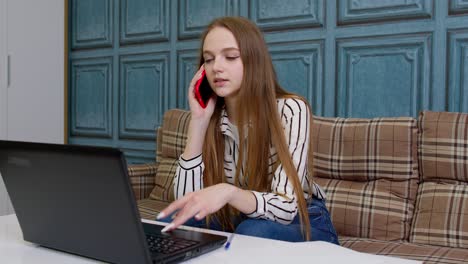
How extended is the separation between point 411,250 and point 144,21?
2.11 meters

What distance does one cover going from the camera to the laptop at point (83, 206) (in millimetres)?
764

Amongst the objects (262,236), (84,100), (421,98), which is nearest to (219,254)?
(262,236)

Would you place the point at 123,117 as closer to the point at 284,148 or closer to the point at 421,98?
the point at 421,98

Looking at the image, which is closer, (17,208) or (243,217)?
(17,208)

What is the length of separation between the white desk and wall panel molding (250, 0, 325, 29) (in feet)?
5.41

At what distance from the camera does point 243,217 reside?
1.39m

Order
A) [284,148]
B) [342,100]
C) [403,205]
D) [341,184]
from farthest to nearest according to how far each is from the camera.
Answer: [342,100] < [341,184] < [403,205] < [284,148]

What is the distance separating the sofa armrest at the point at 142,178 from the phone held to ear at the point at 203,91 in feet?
3.62

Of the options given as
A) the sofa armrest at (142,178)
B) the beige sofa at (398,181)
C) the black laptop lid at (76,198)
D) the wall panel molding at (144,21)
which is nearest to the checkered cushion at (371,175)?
the beige sofa at (398,181)

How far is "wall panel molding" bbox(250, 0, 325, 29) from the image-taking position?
95.7 inches

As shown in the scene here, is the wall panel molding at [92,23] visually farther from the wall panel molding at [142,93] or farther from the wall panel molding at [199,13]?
the wall panel molding at [199,13]

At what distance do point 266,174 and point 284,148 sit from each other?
11 centimetres

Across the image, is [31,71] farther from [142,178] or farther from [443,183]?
[443,183]

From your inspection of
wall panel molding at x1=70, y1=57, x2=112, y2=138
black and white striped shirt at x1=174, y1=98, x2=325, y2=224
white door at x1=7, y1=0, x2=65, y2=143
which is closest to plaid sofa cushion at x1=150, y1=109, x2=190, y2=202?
wall panel molding at x1=70, y1=57, x2=112, y2=138
